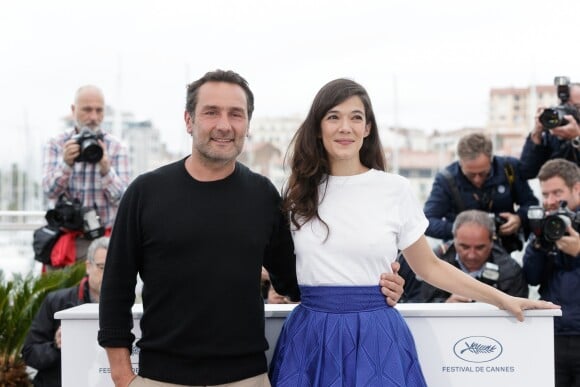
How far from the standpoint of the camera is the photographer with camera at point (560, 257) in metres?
3.95

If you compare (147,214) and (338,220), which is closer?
(147,214)

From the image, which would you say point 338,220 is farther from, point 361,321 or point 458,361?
point 458,361

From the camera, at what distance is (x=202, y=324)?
250 cm

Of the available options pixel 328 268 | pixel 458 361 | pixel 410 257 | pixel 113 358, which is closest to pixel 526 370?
pixel 458 361

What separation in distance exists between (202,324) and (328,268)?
450 mm

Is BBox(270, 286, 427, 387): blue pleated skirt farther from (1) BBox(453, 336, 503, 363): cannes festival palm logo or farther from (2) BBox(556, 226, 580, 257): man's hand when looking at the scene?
(2) BBox(556, 226, 580, 257): man's hand

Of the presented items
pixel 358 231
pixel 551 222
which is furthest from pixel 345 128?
pixel 551 222

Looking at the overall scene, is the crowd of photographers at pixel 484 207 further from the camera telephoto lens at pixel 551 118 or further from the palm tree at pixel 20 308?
the palm tree at pixel 20 308

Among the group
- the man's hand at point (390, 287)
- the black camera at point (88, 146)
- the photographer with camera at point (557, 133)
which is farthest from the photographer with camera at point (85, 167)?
the man's hand at point (390, 287)

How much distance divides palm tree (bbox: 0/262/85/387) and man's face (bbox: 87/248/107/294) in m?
0.71

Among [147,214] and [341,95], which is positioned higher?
[341,95]

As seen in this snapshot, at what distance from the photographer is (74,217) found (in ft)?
16.9

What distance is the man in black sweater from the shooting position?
8.23ft

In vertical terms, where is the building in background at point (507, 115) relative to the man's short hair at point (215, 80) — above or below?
above
